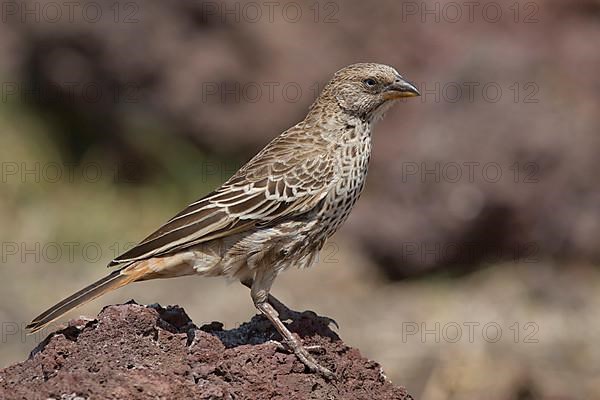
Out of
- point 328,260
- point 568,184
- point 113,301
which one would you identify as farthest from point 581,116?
point 113,301

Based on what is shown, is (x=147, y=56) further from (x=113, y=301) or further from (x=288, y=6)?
(x=113, y=301)

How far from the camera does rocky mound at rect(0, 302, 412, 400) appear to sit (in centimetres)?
454

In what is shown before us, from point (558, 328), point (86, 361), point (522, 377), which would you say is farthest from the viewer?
point (558, 328)

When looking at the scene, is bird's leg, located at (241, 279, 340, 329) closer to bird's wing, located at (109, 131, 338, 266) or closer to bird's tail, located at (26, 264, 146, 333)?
bird's wing, located at (109, 131, 338, 266)

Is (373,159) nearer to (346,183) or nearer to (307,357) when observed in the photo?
(346,183)

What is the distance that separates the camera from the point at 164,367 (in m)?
4.80

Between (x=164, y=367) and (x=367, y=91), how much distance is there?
216 centimetres

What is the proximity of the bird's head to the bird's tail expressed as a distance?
4.67 feet

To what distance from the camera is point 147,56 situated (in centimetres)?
1145

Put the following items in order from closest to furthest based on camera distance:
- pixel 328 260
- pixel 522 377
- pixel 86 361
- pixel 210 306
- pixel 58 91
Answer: pixel 86 361
pixel 522 377
pixel 210 306
pixel 328 260
pixel 58 91

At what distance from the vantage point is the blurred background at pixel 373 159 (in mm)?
10016

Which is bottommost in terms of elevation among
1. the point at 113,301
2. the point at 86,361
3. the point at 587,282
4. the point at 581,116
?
the point at 86,361

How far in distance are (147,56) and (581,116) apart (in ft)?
13.2

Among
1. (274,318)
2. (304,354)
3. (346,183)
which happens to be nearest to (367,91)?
(346,183)
